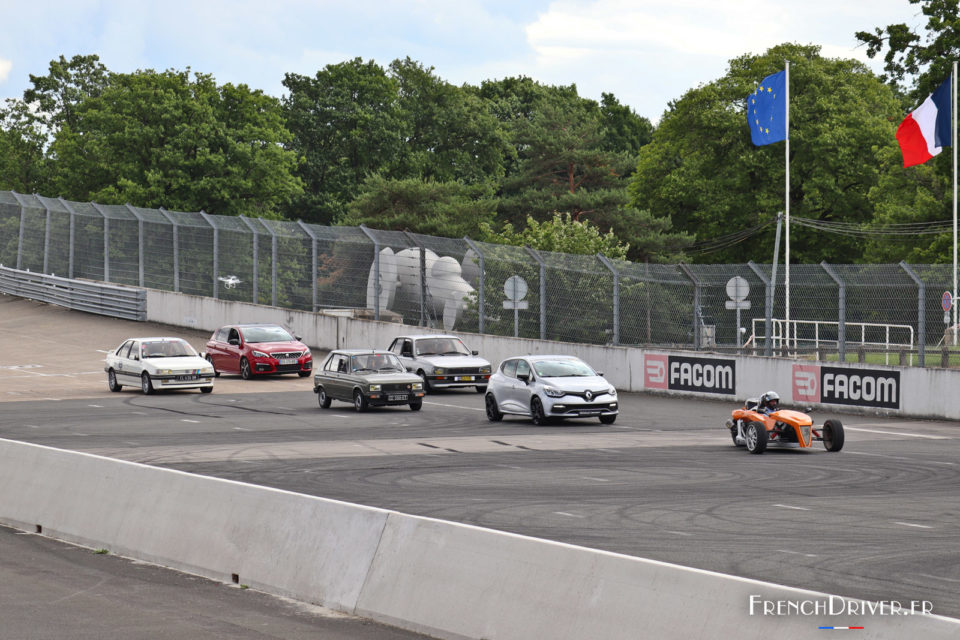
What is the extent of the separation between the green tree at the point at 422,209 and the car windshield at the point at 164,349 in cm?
4214

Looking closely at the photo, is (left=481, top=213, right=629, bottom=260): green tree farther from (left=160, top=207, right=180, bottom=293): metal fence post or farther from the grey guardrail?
the grey guardrail

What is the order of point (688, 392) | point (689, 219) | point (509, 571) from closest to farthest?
point (509, 571), point (688, 392), point (689, 219)

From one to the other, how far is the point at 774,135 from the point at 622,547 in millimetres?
36968

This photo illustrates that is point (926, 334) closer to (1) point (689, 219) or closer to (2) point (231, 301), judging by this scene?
(2) point (231, 301)

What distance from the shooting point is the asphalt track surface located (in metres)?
11.8

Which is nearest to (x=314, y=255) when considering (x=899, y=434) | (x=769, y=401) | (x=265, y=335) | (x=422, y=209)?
(x=265, y=335)

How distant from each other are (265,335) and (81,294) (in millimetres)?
16637

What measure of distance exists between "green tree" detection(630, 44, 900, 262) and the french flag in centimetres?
2767

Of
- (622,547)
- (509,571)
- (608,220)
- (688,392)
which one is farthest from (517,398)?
(608,220)

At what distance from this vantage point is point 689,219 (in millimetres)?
76062

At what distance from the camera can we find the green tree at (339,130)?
9325cm

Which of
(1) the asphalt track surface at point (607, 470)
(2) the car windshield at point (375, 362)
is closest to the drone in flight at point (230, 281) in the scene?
(1) the asphalt track surface at point (607, 470)

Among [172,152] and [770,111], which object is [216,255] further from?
[172,152]

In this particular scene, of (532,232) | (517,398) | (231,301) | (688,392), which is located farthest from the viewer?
(532,232)
